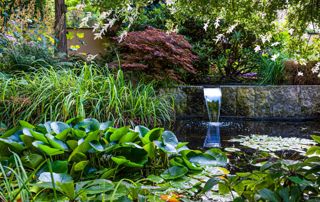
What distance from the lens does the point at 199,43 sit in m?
6.58

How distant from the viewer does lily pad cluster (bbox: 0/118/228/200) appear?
192cm

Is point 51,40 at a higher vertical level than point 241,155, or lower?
higher

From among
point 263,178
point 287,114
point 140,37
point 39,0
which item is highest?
point 39,0

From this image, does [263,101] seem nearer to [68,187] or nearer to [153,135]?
[153,135]

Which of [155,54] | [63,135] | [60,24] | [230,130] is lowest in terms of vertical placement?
[230,130]

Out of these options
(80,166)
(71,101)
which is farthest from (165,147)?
(71,101)

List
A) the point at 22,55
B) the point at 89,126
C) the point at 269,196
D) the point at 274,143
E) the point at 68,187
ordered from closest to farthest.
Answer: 1. the point at 269,196
2. the point at 68,187
3. the point at 89,126
4. the point at 274,143
5. the point at 22,55

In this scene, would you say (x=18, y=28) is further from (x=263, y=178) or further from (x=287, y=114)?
(x=263, y=178)

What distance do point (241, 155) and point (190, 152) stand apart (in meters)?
0.72

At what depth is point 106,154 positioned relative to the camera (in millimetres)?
2119

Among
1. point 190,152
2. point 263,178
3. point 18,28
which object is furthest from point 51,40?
point 263,178

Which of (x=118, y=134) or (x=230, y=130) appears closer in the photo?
(x=118, y=134)

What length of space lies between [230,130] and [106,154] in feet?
7.38

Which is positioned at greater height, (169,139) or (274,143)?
(169,139)
